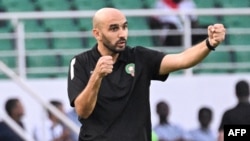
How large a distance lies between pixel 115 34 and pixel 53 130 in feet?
18.5

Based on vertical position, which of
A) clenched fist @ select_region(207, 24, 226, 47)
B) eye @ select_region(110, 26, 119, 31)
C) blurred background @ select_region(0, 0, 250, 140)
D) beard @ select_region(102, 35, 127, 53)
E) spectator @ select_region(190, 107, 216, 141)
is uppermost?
eye @ select_region(110, 26, 119, 31)

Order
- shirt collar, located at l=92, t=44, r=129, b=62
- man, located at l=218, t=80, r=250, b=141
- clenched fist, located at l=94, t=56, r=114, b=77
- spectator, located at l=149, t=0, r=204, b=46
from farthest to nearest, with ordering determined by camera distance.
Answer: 1. spectator, located at l=149, t=0, r=204, b=46
2. man, located at l=218, t=80, r=250, b=141
3. shirt collar, located at l=92, t=44, r=129, b=62
4. clenched fist, located at l=94, t=56, r=114, b=77

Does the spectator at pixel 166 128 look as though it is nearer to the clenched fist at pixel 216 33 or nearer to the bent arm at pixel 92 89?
the bent arm at pixel 92 89

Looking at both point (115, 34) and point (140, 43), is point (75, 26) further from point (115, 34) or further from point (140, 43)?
point (115, 34)

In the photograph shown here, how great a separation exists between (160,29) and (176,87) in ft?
4.06

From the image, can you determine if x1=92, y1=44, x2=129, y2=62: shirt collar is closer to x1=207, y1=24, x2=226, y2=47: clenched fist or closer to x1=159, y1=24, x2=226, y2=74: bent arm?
x1=159, y1=24, x2=226, y2=74: bent arm

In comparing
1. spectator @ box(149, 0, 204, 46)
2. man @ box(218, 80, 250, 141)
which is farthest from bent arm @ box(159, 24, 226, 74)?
spectator @ box(149, 0, 204, 46)

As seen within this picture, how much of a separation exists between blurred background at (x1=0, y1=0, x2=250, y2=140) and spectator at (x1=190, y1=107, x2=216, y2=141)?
0.17 meters

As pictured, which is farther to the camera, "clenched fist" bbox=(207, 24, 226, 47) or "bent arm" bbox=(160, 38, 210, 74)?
"bent arm" bbox=(160, 38, 210, 74)

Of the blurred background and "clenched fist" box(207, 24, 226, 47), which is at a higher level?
"clenched fist" box(207, 24, 226, 47)

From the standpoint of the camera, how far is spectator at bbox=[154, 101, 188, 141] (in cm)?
1438

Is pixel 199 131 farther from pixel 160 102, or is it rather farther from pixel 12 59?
pixel 12 59

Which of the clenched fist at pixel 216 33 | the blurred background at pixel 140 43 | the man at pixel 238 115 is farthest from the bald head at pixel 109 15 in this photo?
the blurred background at pixel 140 43

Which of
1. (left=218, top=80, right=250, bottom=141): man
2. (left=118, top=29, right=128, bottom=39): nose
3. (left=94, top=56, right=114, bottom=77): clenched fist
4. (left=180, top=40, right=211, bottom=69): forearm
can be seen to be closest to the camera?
(left=94, top=56, right=114, bottom=77): clenched fist
